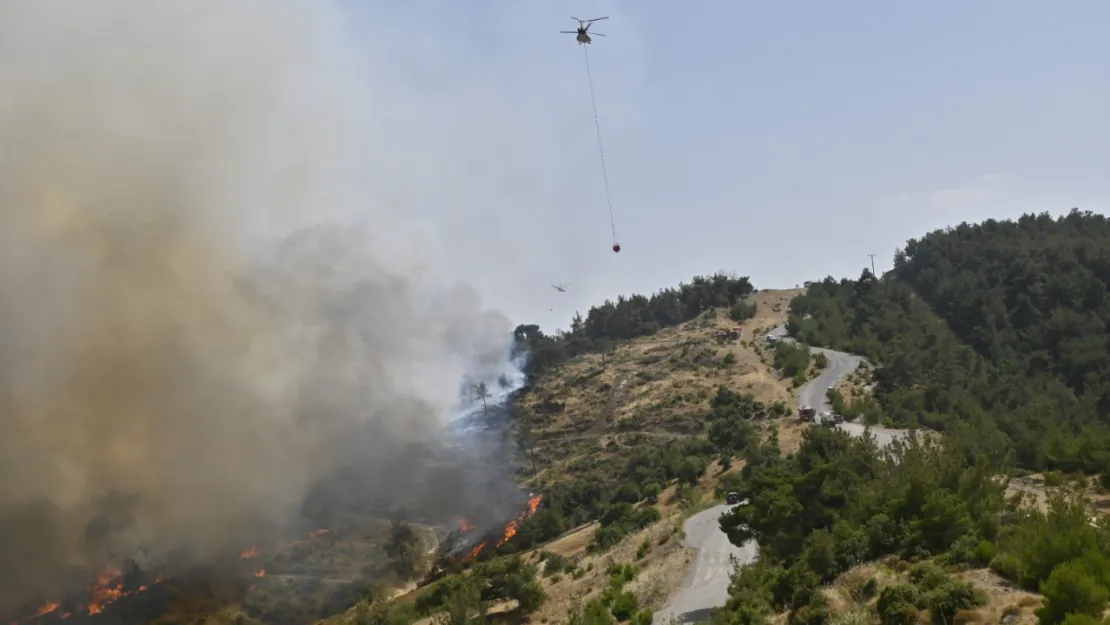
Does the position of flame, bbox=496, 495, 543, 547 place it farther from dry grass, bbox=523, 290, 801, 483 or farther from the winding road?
the winding road

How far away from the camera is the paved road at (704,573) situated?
32344 mm

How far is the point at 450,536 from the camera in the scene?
72.4m

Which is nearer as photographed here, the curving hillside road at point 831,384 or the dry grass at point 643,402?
the dry grass at point 643,402

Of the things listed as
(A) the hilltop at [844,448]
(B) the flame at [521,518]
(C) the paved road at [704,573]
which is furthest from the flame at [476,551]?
(C) the paved road at [704,573]

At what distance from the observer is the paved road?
106 ft

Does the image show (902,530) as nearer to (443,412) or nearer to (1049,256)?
(443,412)

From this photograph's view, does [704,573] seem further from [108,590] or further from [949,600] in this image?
[108,590]

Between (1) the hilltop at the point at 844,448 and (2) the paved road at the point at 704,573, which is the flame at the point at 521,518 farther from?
(2) the paved road at the point at 704,573

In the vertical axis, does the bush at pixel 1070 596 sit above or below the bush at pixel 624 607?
above

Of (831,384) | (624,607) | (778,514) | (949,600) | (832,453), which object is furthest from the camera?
(831,384)

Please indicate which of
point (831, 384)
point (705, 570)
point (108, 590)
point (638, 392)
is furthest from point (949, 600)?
point (638, 392)

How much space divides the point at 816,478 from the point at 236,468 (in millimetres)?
45673

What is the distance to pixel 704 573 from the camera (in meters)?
39.4

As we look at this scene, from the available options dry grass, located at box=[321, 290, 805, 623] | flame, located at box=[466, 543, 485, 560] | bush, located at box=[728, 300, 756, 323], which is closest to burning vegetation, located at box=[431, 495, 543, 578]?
flame, located at box=[466, 543, 485, 560]
